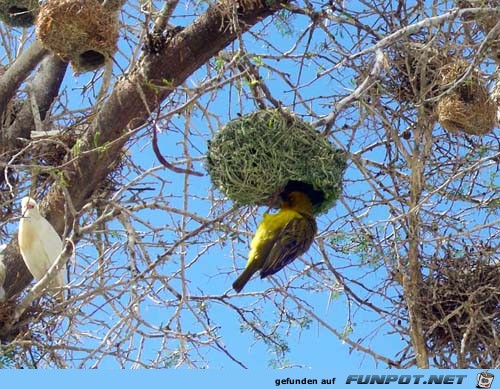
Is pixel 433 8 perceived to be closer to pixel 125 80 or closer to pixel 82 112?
pixel 125 80

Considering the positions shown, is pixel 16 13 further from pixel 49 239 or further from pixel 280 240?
pixel 280 240

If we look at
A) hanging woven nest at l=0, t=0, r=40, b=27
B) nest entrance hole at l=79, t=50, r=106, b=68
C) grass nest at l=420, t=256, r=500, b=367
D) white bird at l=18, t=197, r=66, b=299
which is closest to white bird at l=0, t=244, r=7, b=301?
white bird at l=18, t=197, r=66, b=299

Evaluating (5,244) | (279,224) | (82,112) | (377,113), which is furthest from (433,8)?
(5,244)

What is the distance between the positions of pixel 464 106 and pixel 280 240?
1.18 metres

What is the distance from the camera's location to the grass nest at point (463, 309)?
4367 mm

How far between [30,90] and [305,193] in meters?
2.15

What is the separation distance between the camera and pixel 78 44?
15.3 ft

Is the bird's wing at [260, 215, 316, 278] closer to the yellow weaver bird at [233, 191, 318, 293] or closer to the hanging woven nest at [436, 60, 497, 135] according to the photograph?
the yellow weaver bird at [233, 191, 318, 293]

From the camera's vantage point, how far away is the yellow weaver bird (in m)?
4.02

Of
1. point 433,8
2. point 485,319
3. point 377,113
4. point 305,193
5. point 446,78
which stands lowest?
point 485,319

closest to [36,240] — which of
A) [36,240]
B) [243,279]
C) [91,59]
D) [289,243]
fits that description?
[36,240]

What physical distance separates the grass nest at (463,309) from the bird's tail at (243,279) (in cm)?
83

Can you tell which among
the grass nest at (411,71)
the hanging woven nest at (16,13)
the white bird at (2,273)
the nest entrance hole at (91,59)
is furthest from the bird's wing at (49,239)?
the grass nest at (411,71)

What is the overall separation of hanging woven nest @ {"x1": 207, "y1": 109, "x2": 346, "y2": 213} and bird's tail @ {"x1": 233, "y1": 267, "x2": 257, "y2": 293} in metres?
0.27
